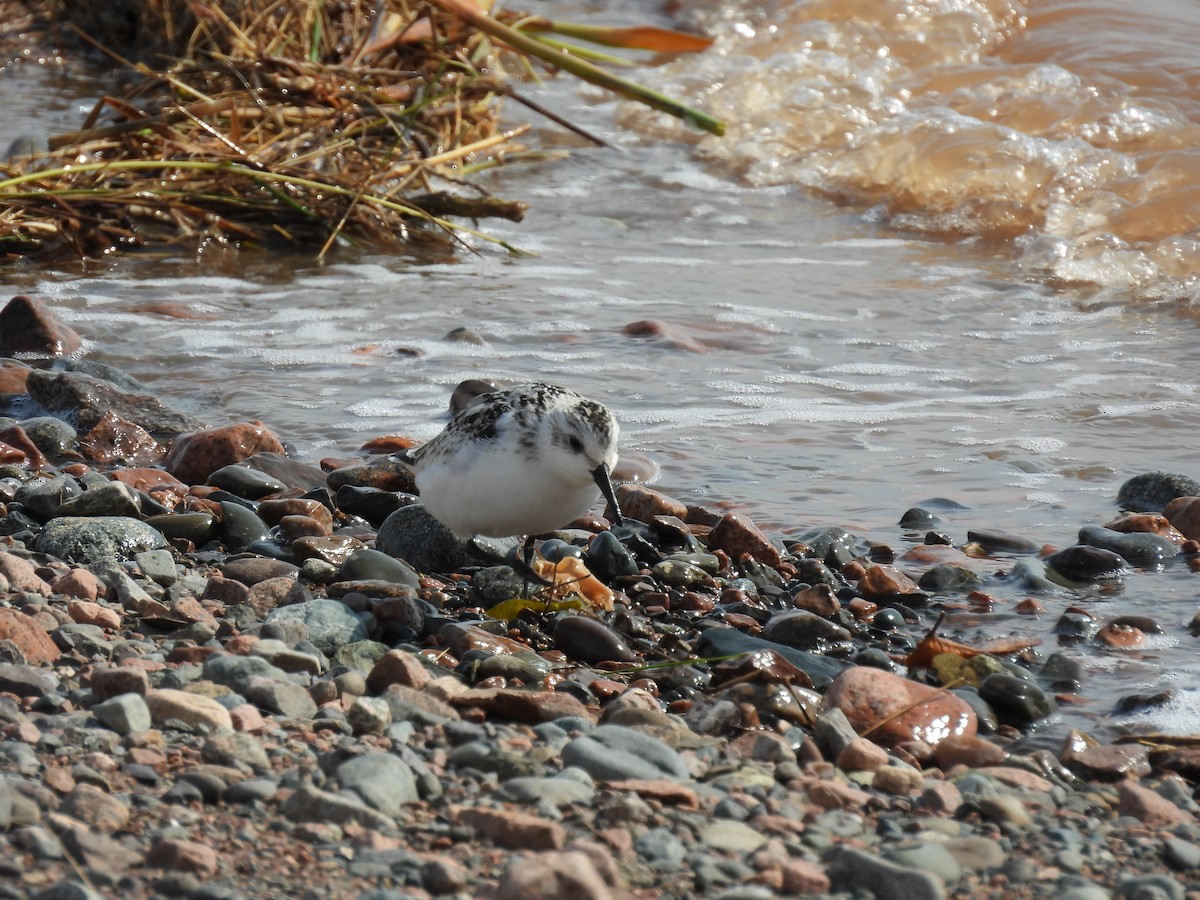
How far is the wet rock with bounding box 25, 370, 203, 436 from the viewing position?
5.46 meters

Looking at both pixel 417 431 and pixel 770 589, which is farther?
pixel 417 431

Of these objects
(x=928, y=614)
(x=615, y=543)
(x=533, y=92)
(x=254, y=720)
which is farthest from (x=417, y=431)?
(x=533, y=92)

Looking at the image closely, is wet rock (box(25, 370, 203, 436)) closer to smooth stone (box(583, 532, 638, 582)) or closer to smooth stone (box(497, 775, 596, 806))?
smooth stone (box(583, 532, 638, 582))

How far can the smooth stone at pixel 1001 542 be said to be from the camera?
474 centimetres

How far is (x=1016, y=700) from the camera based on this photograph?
3.55 m

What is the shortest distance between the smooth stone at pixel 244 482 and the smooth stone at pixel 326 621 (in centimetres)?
124

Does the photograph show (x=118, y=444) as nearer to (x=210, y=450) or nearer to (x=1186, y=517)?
(x=210, y=450)

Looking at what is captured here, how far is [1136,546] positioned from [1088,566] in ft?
0.74

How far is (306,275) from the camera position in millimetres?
8062

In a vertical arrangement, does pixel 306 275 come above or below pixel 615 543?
above

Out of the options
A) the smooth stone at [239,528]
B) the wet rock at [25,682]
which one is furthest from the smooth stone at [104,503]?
the wet rock at [25,682]

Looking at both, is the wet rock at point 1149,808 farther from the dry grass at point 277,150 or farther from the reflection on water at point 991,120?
the dry grass at point 277,150

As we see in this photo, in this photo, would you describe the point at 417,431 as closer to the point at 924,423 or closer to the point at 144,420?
the point at 144,420

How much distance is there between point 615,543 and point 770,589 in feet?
1.66
